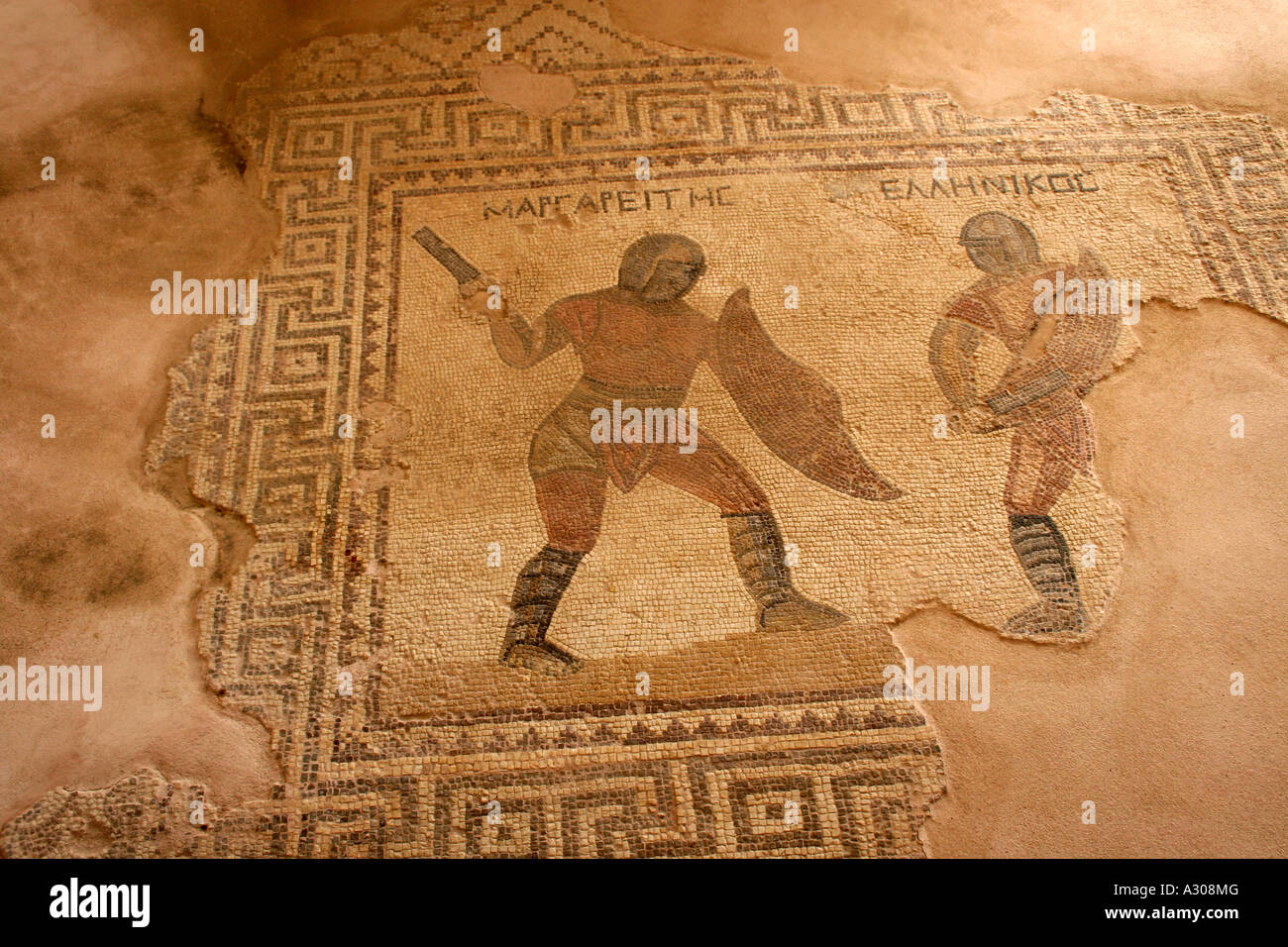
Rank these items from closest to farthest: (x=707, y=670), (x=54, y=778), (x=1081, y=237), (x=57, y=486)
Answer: (x=54, y=778) → (x=707, y=670) → (x=57, y=486) → (x=1081, y=237)

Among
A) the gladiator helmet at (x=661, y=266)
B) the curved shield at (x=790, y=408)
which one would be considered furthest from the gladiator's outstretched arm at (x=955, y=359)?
the gladiator helmet at (x=661, y=266)

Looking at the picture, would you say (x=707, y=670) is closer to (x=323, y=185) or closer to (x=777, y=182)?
(x=777, y=182)

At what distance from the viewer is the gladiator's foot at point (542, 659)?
3.23 metres

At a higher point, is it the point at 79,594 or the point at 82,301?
the point at 82,301

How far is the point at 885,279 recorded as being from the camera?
3955 millimetres

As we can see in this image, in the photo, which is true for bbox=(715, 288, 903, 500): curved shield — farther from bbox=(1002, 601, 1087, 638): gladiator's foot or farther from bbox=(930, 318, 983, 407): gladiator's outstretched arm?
bbox=(1002, 601, 1087, 638): gladiator's foot

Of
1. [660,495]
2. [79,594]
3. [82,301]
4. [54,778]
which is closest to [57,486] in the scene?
[79,594]

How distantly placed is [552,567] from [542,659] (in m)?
0.36

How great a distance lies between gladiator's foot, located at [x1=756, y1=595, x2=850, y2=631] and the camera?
129 inches

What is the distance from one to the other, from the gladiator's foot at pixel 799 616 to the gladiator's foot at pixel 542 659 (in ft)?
2.37

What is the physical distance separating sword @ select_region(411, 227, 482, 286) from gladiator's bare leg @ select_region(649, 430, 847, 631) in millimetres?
1260

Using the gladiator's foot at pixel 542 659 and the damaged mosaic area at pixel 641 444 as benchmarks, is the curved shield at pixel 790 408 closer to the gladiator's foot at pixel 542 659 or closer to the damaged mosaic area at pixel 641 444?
the damaged mosaic area at pixel 641 444

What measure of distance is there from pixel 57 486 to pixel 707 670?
2662 mm

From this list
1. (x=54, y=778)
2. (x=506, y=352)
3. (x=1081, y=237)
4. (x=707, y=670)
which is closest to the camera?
(x=54, y=778)
